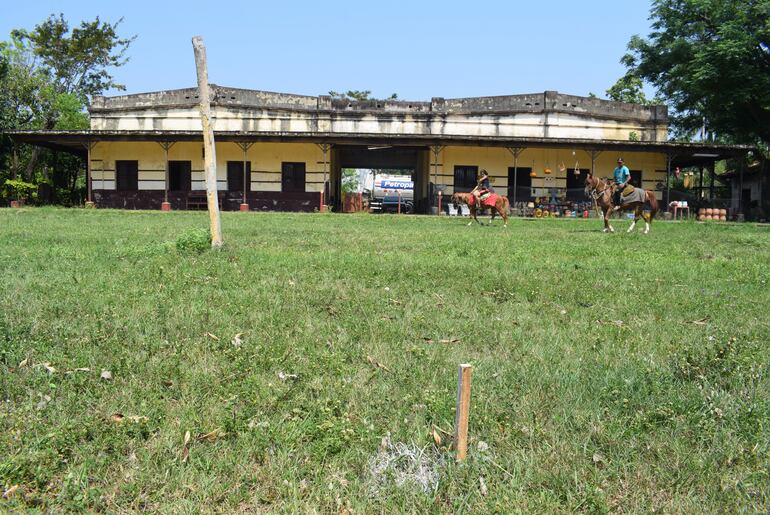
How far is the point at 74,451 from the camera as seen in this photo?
2889 mm

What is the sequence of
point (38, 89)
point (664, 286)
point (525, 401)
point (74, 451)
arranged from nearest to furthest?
point (74, 451) → point (525, 401) → point (664, 286) → point (38, 89)

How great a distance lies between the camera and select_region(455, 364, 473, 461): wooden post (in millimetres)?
2395

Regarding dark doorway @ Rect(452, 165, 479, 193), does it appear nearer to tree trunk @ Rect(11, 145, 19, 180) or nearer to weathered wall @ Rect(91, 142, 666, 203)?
weathered wall @ Rect(91, 142, 666, 203)

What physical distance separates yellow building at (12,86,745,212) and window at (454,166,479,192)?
0.05 m

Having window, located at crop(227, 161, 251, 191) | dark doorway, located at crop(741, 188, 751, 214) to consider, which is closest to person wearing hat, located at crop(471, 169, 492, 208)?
window, located at crop(227, 161, 251, 191)

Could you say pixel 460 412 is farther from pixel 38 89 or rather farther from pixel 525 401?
pixel 38 89

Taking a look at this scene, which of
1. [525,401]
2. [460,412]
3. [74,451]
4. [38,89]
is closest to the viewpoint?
[460,412]

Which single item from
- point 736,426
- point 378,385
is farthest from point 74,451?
point 736,426

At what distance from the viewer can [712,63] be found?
91.2 ft

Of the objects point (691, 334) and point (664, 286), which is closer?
point (691, 334)

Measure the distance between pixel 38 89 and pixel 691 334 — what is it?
39.8 metres

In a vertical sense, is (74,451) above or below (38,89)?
below

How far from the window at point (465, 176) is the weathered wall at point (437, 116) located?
181 centimetres

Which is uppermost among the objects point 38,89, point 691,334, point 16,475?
point 38,89
